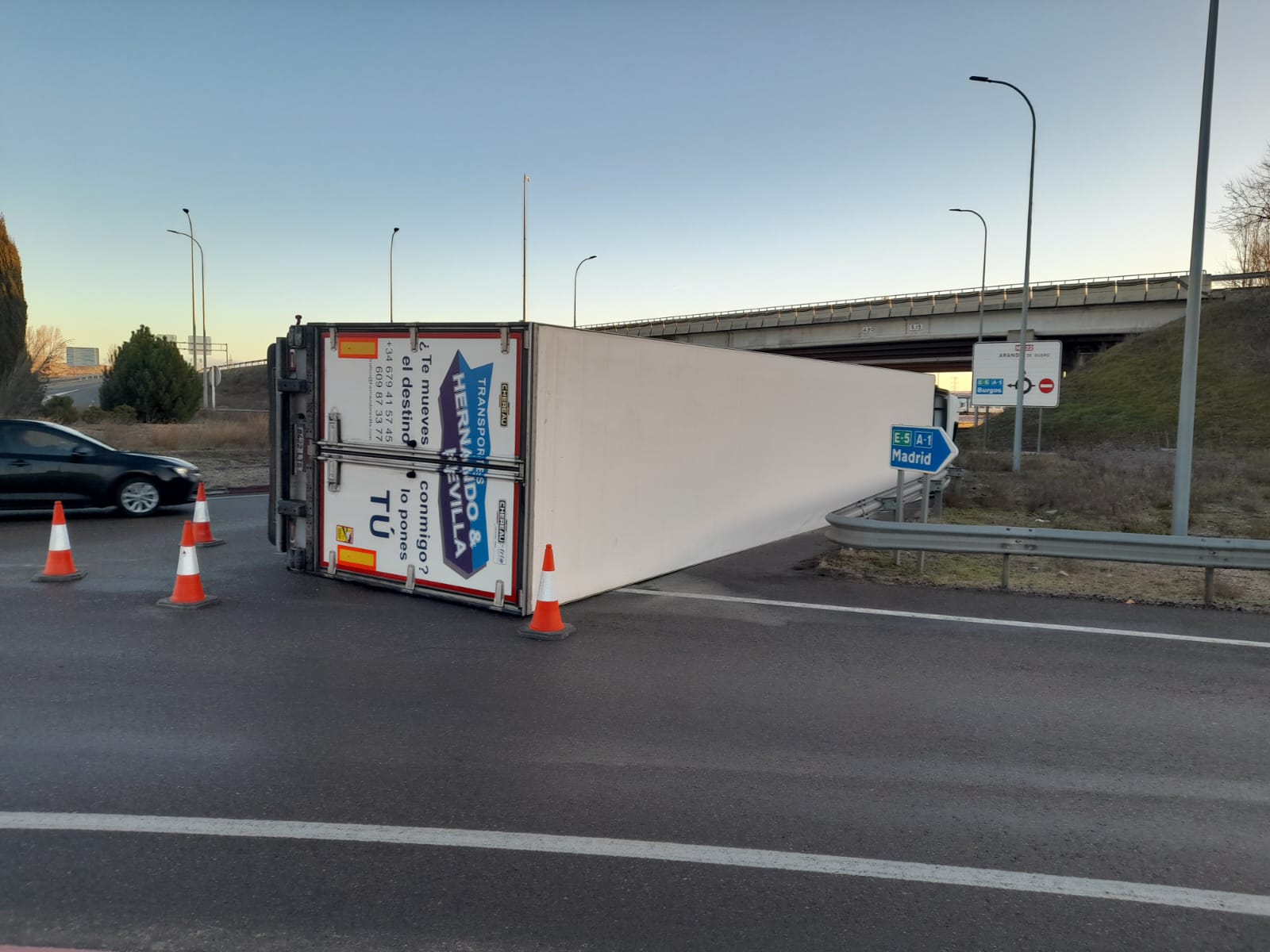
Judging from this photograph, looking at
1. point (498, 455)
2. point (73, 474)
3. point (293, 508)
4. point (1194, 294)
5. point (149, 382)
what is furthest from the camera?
point (149, 382)

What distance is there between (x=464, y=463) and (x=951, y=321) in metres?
46.1

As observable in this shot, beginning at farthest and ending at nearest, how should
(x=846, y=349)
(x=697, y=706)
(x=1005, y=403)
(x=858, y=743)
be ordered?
(x=846, y=349)
(x=1005, y=403)
(x=697, y=706)
(x=858, y=743)

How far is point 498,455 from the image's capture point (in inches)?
302

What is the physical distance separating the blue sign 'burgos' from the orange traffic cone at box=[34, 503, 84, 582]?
3.79 meters

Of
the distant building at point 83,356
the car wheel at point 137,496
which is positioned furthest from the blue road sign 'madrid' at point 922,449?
the distant building at point 83,356

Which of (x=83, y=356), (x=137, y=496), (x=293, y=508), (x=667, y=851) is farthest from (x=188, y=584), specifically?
(x=83, y=356)

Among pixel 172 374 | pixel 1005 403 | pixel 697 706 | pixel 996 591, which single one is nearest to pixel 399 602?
pixel 697 706

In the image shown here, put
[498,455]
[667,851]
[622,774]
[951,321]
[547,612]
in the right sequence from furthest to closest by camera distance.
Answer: [951,321] → [498,455] → [547,612] → [622,774] → [667,851]

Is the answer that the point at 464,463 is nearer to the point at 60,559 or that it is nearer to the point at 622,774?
the point at 622,774

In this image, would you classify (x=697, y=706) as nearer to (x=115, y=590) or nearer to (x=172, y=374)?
(x=115, y=590)

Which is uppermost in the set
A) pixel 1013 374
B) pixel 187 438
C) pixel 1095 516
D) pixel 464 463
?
pixel 1013 374

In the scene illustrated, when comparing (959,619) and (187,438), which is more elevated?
(187,438)

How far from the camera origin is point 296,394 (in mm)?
9031

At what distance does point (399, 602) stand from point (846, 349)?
2023 inches
